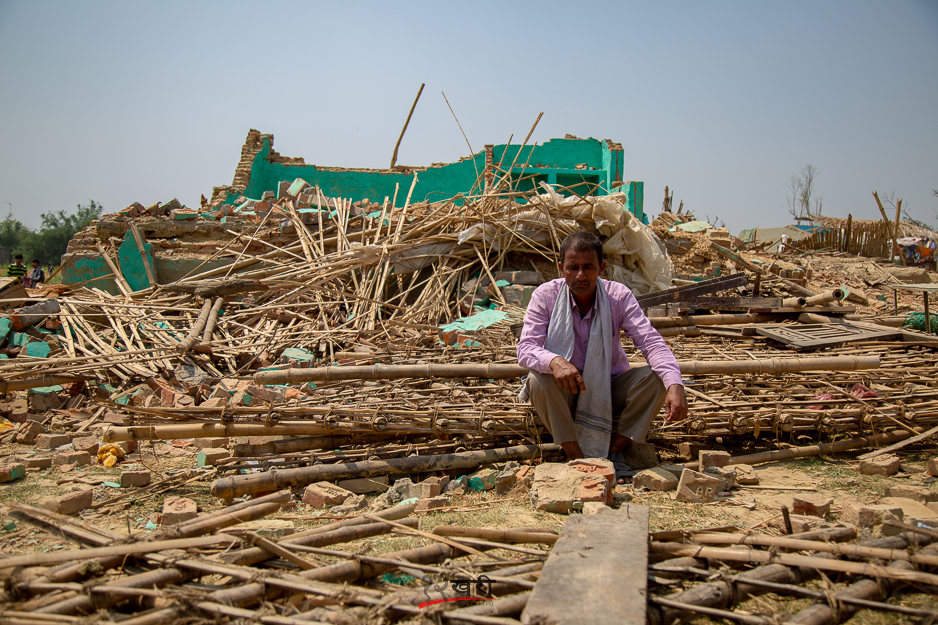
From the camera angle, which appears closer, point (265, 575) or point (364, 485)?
point (265, 575)

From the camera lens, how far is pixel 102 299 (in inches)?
273

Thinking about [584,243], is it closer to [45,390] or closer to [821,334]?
[821,334]

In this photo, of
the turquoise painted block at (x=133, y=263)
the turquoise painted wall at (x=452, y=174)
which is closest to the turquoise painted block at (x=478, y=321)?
the turquoise painted block at (x=133, y=263)

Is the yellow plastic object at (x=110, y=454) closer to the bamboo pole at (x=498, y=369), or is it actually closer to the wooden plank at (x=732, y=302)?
the bamboo pole at (x=498, y=369)

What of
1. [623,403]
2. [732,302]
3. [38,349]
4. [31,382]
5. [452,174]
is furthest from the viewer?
[452,174]

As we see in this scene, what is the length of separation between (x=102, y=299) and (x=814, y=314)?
8213 mm

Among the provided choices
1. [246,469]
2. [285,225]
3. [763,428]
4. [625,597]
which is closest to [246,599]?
[625,597]

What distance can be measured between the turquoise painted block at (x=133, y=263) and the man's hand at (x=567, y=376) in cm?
743

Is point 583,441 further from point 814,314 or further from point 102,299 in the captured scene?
point 102,299

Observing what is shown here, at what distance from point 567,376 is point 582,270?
0.58 metres

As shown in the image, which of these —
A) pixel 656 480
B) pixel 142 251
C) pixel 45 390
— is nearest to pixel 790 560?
pixel 656 480

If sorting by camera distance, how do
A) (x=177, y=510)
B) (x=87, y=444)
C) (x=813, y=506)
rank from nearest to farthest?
(x=813, y=506)
(x=177, y=510)
(x=87, y=444)

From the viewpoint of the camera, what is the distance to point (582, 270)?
115 inches

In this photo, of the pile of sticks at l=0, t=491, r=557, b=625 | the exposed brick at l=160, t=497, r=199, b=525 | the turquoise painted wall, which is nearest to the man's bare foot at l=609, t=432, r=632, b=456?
the pile of sticks at l=0, t=491, r=557, b=625
